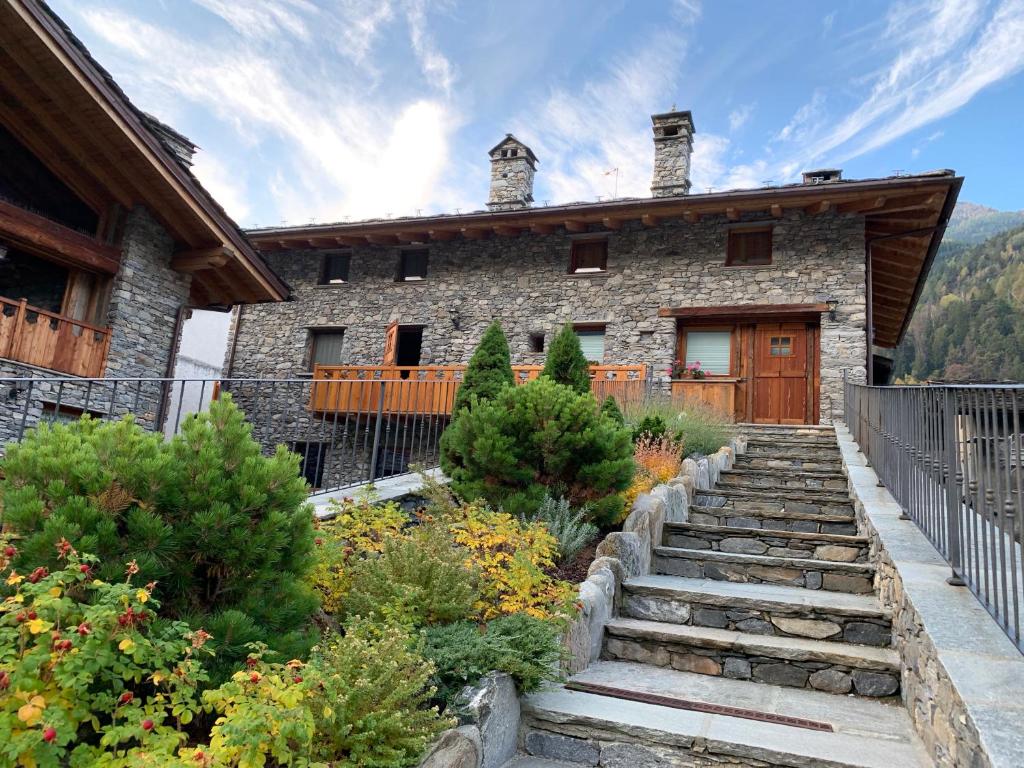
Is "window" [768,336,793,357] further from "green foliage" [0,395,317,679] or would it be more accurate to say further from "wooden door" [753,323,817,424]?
"green foliage" [0,395,317,679]

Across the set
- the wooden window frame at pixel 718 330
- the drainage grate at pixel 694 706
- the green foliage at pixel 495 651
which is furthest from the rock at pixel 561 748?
the wooden window frame at pixel 718 330

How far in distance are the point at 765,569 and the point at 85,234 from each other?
10096 mm

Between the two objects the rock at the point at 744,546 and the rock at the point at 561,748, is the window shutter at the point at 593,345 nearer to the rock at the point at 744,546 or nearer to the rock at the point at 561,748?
the rock at the point at 744,546

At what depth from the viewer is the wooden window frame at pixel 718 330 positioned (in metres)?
13.0

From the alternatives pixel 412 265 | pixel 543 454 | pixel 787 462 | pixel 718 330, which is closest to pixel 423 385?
pixel 412 265

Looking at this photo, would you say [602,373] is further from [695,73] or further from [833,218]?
[695,73]

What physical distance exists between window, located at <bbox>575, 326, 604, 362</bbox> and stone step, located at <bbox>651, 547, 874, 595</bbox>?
9254mm

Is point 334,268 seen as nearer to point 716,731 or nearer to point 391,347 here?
point 391,347

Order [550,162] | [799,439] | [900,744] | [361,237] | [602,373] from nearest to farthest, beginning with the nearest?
[900,744] < [799,439] < [602,373] < [361,237] < [550,162]

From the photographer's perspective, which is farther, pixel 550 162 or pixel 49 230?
pixel 550 162

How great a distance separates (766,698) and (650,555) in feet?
5.27

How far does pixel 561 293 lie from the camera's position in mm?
14328

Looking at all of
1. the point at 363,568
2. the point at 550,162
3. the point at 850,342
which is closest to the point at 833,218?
the point at 850,342

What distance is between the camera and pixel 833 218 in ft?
41.4
